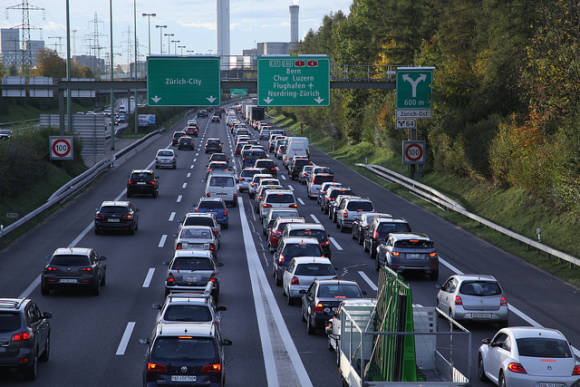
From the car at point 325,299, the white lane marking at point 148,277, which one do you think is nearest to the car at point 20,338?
the car at point 325,299

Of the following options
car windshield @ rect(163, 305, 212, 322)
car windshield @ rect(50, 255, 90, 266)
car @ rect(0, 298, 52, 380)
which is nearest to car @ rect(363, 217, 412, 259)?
car windshield @ rect(50, 255, 90, 266)

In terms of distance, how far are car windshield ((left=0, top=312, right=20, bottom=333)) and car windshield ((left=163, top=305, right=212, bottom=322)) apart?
284cm

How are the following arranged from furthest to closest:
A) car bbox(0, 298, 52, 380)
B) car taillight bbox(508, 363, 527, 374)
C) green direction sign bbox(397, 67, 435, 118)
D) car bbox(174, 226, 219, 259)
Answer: green direction sign bbox(397, 67, 435, 118), car bbox(174, 226, 219, 259), car bbox(0, 298, 52, 380), car taillight bbox(508, 363, 527, 374)

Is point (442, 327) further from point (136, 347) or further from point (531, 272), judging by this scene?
point (531, 272)

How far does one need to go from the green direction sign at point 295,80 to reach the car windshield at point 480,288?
91.7 ft

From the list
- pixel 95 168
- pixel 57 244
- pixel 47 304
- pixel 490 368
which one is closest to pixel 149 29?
pixel 95 168

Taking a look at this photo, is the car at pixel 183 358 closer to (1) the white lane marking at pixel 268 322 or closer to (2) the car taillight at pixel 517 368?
(1) the white lane marking at pixel 268 322

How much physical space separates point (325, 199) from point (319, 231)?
53.0ft

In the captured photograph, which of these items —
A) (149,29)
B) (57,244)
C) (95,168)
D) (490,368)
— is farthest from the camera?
(149,29)

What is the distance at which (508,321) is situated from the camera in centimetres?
2327

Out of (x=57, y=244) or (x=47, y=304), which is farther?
(x=57, y=244)

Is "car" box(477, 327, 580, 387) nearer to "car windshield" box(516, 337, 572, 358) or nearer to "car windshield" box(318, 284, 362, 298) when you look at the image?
"car windshield" box(516, 337, 572, 358)

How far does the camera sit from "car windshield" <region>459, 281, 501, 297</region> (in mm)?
22422

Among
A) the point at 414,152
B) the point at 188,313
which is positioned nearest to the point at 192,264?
the point at 188,313
